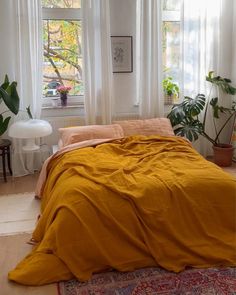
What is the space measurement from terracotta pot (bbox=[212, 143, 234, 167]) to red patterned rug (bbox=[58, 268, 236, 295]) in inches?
94.0

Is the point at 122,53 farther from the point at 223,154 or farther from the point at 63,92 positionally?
the point at 223,154

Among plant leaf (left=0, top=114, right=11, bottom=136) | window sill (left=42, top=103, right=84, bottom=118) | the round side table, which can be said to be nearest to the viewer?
plant leaf (left=0, top=114, right=11, bottom=136)

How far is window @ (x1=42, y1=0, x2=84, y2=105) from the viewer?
4.15 m

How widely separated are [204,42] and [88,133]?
1.98 m

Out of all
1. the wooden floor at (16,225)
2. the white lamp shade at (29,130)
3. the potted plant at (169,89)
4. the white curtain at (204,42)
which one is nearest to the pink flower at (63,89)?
the white lamp shade at (29,130)

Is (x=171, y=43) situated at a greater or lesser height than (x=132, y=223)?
greater

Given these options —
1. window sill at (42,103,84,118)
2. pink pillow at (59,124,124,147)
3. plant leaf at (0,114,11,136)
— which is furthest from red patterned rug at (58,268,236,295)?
window sill at (42,103,84,118)

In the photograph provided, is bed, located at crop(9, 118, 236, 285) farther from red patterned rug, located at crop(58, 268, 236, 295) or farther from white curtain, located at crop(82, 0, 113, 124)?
white curtain, located at crop(82, 0, 113, 124)

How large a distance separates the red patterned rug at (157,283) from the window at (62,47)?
2740 millimetres

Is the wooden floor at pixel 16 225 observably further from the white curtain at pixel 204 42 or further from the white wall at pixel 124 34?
the white curtain at pixel 204 42

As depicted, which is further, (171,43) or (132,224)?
(171,43)

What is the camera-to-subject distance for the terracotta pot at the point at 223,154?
4441 mm

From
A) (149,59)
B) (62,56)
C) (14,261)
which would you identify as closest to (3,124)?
(62,56)

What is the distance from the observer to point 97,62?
421 cm
